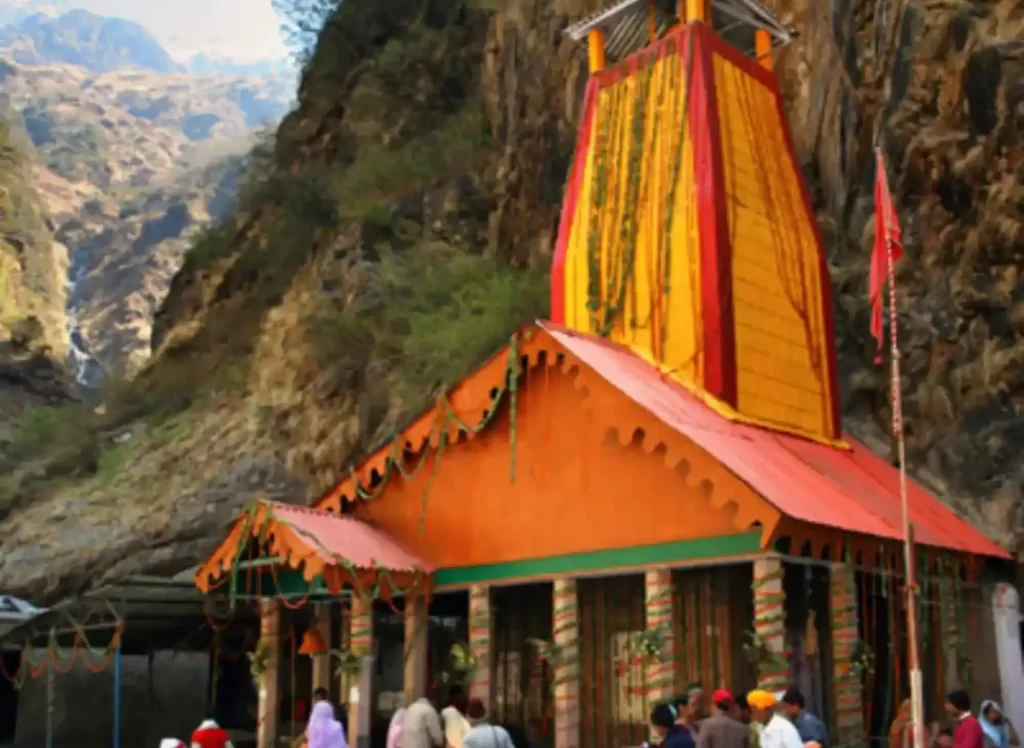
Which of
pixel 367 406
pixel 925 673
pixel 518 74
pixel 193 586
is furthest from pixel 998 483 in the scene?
pixel 518 74

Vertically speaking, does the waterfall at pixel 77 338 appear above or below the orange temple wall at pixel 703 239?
above

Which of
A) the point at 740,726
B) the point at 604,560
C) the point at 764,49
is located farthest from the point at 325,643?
the point at 764,49

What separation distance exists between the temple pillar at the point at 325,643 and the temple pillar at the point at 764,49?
10.4m

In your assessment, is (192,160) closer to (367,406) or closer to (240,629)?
(367,406)

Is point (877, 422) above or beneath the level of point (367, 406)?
beneath

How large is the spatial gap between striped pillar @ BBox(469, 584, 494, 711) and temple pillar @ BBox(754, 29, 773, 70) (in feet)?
30.2

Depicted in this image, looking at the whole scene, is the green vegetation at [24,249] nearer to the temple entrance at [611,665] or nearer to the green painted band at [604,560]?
the green painted band at [604,560]

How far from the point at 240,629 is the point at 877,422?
10567 mm

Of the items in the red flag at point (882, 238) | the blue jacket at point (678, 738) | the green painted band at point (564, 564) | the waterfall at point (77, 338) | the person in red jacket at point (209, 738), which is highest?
the waterfall at point (77, 338)

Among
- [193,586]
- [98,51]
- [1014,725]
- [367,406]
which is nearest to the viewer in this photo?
[1014,725]

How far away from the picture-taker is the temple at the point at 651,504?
12.2 meters

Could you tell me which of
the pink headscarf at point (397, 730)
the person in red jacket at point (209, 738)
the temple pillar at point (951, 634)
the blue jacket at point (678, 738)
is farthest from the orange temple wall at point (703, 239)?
the person in red jacket at point (209, 738)

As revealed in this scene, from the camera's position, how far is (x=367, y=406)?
25891 mm

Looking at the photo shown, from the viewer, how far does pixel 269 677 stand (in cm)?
1498
